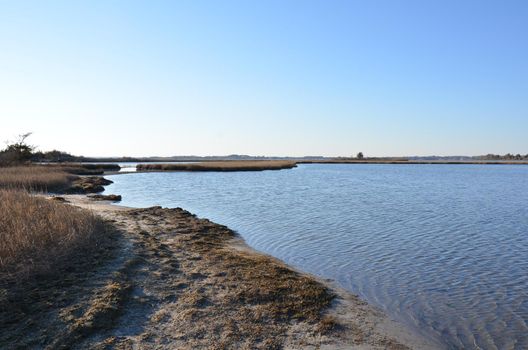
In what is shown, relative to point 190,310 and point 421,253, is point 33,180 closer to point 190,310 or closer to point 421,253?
point 421,253

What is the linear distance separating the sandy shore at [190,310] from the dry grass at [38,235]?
533mm

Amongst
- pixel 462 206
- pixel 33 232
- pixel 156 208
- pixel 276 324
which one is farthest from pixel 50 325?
pixel 462 206

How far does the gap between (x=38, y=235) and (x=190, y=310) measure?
5.35 meters

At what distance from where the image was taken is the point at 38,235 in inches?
432

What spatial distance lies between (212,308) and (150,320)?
1265mm

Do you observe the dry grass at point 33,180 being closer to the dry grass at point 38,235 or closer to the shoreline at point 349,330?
the dry grass at point 38,235

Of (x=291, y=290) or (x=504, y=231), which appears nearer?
(x=291, y=290)

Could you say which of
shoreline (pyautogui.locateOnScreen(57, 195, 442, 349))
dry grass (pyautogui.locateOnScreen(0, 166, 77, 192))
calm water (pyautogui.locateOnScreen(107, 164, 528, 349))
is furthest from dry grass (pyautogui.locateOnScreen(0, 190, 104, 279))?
dry grass (pyautogui.locateOnScreen(0, 166, 77, 192))

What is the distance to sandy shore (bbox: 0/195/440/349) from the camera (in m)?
6.84

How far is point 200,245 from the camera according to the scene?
1444 cm

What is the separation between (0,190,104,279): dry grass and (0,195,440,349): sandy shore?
1.75 feet

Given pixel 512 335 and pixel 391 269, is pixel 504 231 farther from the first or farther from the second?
pixel 512 335

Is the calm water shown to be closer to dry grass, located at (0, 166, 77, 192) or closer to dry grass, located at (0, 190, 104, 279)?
dry grass, located at (0, 190, 104, 279)

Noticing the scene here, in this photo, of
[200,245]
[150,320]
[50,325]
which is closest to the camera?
[50,325]
